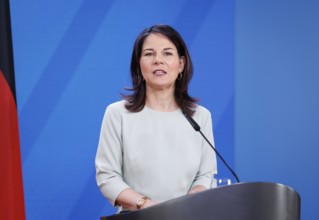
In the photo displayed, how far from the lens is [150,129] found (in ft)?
5.75

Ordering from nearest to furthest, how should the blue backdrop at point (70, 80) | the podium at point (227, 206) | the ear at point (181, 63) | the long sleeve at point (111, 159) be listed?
the podium at point (227, 206), the long sleeve at point (111, 159), the ear at point (181, 63), the blue backdrop at point (70, 80)

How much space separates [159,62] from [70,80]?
117 cm

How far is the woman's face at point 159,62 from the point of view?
1.77 m

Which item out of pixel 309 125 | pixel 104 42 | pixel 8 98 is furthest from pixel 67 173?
pixel 309 125

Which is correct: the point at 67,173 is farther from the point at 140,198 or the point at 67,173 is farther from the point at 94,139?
the point at 140,198

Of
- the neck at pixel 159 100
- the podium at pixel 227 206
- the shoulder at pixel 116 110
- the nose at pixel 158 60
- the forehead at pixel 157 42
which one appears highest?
the forehead at pixel 157 42

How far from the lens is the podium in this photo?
104 cm

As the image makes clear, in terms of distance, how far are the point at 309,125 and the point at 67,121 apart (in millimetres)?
1607

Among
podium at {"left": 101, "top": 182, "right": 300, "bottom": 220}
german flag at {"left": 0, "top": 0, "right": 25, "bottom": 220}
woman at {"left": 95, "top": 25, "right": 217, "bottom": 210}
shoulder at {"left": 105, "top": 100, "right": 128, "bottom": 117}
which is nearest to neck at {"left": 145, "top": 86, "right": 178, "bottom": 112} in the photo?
woman at {"left": 95, "top": 25, "right": 217, "bottom": 210}

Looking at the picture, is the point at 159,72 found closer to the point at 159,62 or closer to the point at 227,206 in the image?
the point at 159,62

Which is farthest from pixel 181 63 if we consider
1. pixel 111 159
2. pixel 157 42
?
pixel 111 159

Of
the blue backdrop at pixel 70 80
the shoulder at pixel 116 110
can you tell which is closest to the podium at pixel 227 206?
the shoulder at pixel 116 110

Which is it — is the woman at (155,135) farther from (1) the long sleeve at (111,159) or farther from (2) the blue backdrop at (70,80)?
(2) the blue backdrop at (70,80)

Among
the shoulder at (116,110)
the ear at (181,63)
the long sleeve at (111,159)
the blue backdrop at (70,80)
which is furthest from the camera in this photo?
the blue backdrop at (70,80)
